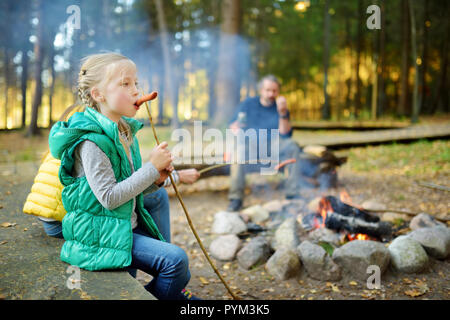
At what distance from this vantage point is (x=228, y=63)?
1191cm

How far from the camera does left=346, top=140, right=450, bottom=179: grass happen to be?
270 inches

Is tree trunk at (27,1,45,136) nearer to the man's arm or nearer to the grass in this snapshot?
the man's arm

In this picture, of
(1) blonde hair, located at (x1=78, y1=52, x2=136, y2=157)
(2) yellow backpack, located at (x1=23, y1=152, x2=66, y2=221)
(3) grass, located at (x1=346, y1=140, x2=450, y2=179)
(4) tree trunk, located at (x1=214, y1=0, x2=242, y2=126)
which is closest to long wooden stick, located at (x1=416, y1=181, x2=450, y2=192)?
(3) grass, located at (x1=346, y1=140, x2=450, y2=179)

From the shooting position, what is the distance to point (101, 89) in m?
2.03

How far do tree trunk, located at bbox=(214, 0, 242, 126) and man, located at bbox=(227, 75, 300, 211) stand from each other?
20.7ft

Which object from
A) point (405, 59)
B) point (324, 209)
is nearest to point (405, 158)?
point (324, 209)

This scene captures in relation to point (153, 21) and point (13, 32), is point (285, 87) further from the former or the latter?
point (13, 32)

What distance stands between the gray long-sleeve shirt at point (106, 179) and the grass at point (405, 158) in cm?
599

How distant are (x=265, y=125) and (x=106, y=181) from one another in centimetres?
405

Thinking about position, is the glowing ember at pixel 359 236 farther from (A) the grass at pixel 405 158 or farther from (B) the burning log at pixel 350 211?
(A) the grass at pixel 405 158

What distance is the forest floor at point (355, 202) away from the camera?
10.4 feet

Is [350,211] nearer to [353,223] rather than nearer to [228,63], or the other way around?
[353,223]

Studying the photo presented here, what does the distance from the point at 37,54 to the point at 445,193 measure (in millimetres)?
13747

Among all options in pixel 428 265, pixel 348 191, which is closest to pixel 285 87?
pixel 348 191
